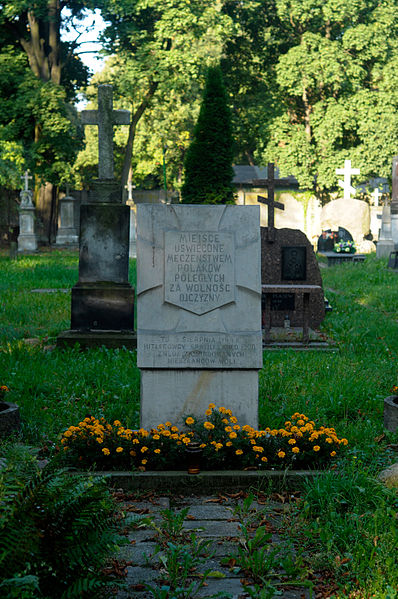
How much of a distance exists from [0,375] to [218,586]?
4854mm

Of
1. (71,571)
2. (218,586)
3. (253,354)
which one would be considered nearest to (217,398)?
(253,354)

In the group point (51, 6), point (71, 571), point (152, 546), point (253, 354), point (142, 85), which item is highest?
point (51, 6)

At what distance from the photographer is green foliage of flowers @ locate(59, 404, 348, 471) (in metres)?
5.05

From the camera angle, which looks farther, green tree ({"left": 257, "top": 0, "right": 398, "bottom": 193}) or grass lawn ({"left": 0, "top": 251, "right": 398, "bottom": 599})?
green tree ({"left": 257, "top": 0, "right": 398, "bottom": 193})

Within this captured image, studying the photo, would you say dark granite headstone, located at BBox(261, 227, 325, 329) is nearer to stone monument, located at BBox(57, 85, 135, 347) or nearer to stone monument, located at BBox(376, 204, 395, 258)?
stone monument, located at BBox(57, 85, 135, 347)

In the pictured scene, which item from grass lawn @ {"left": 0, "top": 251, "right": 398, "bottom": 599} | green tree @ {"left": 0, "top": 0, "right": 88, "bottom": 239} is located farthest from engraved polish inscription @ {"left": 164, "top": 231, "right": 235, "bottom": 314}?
green tree @ {"left": 0, "top": 0, "right": 88, "bottom": 239}

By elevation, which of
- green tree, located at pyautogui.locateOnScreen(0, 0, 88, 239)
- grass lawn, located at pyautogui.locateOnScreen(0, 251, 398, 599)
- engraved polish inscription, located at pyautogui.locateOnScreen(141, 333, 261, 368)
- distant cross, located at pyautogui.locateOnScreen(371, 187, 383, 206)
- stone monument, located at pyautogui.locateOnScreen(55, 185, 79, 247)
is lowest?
grass lawn, located at pyautogui.locateOnScreen(0, 251, 398, 599)

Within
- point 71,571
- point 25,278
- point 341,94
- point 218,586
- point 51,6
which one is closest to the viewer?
point 71,571

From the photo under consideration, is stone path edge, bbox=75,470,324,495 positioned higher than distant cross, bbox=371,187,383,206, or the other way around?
distant cross, bbox=371,187,383,206

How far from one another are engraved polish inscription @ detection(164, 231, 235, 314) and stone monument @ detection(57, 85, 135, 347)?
14.3ft

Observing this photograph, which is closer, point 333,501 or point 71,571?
point 71,571

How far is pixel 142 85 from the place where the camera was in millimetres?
31531

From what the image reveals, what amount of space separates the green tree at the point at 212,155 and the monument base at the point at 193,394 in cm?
1124

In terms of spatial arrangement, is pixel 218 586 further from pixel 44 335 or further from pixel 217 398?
pixel 44 335
